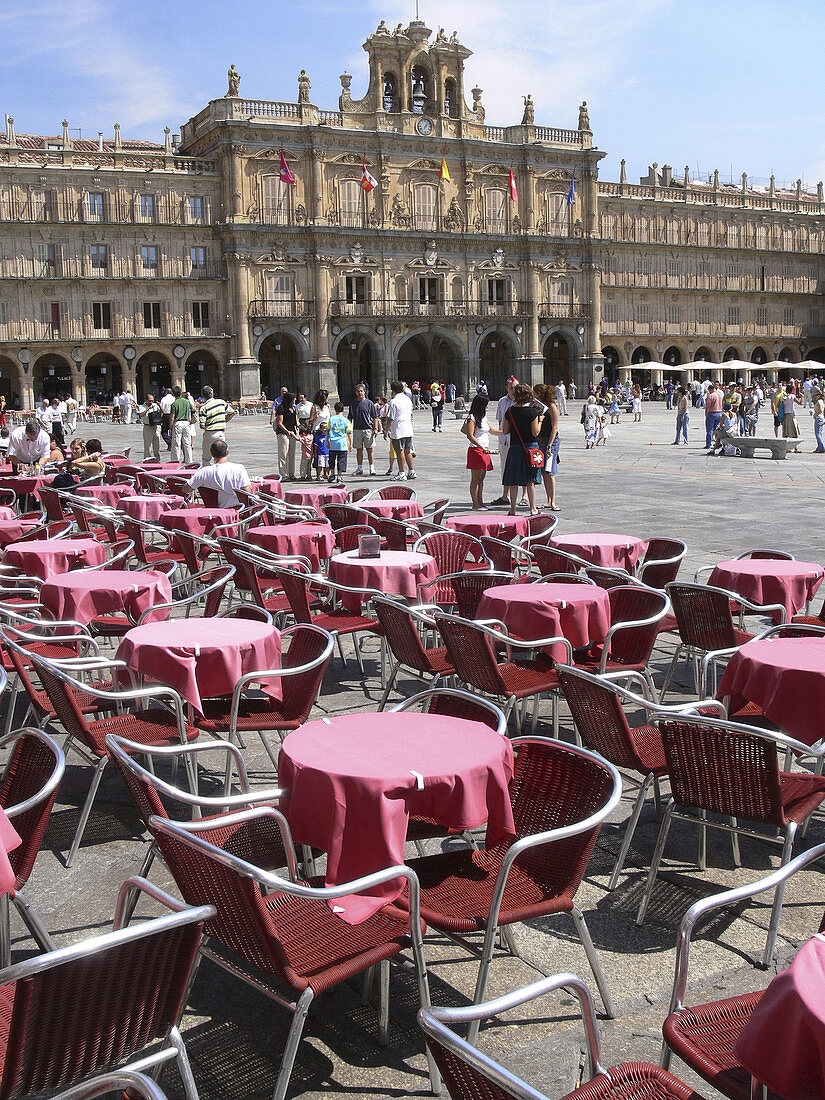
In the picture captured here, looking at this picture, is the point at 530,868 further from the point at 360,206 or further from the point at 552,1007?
the point at 360,206

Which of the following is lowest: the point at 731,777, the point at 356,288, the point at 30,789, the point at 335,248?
the point at 731,777

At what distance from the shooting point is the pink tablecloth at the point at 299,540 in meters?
7.71

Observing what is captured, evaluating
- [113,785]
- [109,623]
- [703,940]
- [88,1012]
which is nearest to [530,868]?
[703,940]

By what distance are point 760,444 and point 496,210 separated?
30.8 meters

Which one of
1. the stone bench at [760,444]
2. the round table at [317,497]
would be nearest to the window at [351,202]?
the stone bench at [760,444]

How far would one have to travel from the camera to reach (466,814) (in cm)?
300

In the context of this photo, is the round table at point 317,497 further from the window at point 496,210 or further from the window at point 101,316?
the window at point 496,210

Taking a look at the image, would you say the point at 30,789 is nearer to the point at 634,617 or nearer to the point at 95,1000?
the point at 95,1000

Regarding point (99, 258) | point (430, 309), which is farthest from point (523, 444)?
point (430, 309)

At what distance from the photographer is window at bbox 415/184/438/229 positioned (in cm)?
4791

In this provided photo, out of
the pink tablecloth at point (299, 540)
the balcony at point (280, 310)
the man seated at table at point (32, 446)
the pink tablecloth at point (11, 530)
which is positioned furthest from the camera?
the balcony at point (280, 310)

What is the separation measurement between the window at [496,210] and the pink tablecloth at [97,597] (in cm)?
4639

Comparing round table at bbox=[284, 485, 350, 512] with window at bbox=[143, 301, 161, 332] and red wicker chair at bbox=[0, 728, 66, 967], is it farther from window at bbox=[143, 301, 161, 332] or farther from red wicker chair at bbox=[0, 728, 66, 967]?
window at bbox=[143, 301, 161, 332]

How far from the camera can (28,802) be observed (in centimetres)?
282
